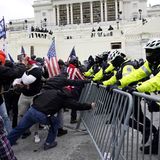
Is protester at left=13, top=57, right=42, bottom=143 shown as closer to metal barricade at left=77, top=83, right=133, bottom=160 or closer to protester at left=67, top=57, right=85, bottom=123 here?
metal barricade at left=77, top=83, right=133, bottom=160

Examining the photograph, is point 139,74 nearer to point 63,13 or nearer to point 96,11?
point 96,11

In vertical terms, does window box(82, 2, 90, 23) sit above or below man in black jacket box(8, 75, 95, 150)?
above

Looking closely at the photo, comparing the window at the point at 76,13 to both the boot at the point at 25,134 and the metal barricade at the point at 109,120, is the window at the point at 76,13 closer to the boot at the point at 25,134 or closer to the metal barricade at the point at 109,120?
the boot at the point at 25,134

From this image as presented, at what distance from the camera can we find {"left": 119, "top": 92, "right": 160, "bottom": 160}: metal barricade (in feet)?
13.4

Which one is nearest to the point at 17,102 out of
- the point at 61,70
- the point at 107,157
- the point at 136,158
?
the point at 61,70

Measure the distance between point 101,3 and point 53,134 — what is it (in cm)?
8289

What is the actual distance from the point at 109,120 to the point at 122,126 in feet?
1.87

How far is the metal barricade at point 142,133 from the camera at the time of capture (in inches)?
161

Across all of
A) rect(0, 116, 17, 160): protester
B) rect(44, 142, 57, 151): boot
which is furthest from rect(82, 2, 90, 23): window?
rect(0, 116, 17, 160): protester

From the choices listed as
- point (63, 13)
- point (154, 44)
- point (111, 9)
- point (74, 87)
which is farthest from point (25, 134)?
point (63, 13)

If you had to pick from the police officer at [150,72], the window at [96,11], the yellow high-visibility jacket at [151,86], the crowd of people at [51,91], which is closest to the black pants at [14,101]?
the crowd of people at [51,91]

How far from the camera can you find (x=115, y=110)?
4914mm

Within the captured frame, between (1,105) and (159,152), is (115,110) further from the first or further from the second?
(1,105)

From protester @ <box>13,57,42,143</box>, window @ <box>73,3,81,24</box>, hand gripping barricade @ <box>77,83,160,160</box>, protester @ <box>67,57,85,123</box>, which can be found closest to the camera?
hand gripping barricade @ <box>77,83,160,160</box>
